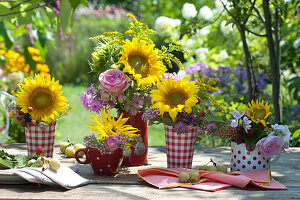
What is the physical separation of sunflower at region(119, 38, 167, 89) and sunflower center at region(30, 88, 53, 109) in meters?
0.35

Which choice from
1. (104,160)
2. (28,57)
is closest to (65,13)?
(104,160)

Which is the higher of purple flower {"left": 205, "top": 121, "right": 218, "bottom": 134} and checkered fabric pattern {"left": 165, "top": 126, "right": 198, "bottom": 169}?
purple flower {"left": 205, "top": 121, "right": 218, "bottom": 134}

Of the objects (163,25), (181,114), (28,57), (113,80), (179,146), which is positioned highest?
(163,25)

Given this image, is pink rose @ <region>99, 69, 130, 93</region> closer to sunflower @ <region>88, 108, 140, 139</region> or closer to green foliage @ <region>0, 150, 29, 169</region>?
sunflower @ <region>88, 108, 140, 139</region>

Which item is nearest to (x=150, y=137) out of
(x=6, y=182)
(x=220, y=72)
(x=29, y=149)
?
(x=220, y=72)

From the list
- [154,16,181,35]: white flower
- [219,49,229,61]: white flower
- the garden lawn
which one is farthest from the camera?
the garden lawn

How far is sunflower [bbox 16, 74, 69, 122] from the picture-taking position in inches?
64.2

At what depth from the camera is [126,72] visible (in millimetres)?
1604

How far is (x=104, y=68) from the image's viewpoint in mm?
1641

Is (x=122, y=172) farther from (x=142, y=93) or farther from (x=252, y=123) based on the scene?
(x=252, y=123)

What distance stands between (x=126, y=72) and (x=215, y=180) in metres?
0.52

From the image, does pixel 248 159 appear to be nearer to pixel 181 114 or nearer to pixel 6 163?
pixel 181 114

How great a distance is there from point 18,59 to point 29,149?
2.65 meters

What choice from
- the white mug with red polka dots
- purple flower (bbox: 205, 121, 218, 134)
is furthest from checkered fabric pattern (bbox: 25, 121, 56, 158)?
the white mug with red polka dots
